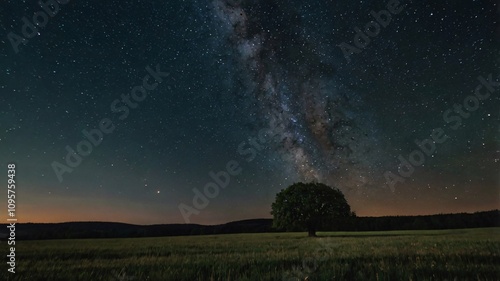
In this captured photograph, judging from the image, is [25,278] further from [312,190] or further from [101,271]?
[312,190]

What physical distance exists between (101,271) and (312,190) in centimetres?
3391

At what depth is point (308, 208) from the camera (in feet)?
120

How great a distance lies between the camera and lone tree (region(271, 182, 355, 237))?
36.7 metres

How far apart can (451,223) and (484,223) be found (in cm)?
519

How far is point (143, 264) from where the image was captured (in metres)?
6.86

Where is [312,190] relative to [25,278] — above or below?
above

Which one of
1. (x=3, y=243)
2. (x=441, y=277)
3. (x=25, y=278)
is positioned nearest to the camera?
(x=441, y=277)

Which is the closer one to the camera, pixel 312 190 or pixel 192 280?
pixel 192 280

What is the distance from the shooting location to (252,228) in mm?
66000

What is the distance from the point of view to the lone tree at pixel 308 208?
36719mm

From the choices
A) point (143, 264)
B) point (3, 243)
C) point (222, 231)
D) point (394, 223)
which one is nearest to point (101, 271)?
point (143, 264)

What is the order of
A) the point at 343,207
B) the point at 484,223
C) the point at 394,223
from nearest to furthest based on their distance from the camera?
the point at 343,207
the point at 484,223
the point at 394,223

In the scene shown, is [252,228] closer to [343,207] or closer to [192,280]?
[343,207]

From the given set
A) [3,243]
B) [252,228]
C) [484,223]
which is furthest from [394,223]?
[3,243]
